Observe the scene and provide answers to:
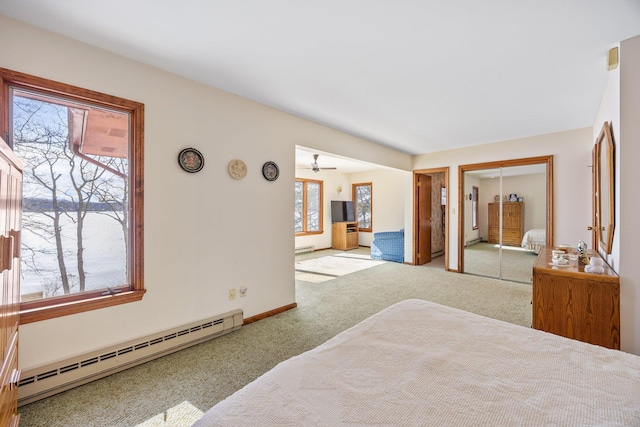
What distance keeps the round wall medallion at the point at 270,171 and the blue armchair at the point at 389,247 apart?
3936mm

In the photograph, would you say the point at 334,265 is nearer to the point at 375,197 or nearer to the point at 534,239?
the point at 375,197

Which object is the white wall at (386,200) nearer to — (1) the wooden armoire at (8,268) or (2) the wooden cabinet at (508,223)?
(2) the wooden cabinet at (508,223)

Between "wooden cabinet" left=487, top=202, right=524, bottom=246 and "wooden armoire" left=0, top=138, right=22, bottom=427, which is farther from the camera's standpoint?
"wooden cabinet" left=487, top=202, right=524, bottom=246

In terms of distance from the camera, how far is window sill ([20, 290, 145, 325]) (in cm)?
177

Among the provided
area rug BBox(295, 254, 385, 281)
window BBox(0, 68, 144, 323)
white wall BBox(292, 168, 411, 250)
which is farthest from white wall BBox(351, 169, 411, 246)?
window BBox(0, 68, 144, 323)

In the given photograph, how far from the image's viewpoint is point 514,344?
1248mm

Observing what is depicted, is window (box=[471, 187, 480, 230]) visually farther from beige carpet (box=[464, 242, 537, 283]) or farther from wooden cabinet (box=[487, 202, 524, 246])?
beige carpet (box=[464, 242, 537, 283])

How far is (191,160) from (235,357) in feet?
5.70

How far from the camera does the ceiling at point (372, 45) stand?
64.2 inches

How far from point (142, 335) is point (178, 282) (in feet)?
1.52

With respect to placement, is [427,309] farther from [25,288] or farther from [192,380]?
[25,288]

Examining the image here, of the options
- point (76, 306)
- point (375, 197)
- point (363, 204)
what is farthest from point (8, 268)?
point (363, 204)

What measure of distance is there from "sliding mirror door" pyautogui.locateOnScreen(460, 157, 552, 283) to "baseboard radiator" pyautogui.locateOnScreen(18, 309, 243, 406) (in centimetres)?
456

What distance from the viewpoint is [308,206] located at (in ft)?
25.7
